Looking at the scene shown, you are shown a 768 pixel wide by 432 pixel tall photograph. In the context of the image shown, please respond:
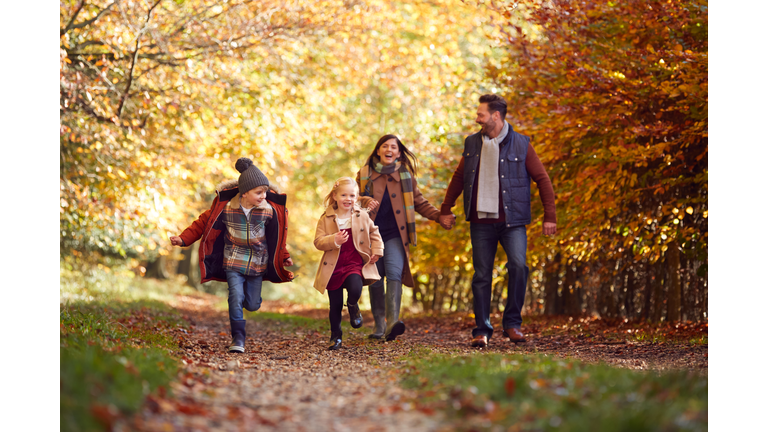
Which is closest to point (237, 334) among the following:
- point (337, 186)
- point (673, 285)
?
point (337, 186)

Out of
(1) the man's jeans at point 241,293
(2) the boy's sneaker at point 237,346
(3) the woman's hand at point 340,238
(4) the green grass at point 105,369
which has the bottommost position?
(2) the boy's sneaker at point 237,346

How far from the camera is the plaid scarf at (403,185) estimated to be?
6125mm

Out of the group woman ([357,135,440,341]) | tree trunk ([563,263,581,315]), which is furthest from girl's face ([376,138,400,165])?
tree trunk ([563,263,581,315])

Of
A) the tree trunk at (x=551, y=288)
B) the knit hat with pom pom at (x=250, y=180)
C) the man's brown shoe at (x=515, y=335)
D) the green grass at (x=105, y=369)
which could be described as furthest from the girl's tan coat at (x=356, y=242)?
the tree trunk at (x=551, y=288)

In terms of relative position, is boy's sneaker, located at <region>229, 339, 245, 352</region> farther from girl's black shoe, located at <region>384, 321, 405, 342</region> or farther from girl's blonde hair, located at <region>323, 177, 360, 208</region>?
girl's blonde hair, located at <region>323, 177, 360, 208</region>

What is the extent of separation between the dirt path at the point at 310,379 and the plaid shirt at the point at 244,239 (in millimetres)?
740

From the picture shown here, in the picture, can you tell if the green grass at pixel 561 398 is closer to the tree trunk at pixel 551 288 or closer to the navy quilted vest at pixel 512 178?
the navy quilted vest at pixel 512 178

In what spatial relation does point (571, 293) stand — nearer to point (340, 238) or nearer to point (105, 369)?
point (340, 238)

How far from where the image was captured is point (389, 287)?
5.84m

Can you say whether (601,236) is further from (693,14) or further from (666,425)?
(666,425)

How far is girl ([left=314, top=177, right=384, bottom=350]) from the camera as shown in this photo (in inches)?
217

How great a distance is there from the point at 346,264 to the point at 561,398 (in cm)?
301
